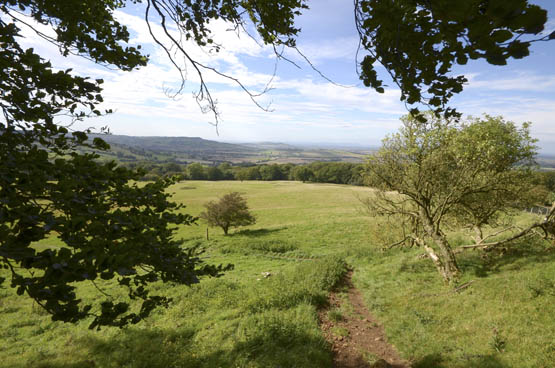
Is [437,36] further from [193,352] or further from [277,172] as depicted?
[277,172]

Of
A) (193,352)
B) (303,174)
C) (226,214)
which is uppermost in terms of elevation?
(193,352)

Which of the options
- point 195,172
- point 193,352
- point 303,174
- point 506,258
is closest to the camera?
point 193,352

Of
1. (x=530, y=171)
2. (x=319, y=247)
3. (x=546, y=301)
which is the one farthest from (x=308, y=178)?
(x=546, y=301)

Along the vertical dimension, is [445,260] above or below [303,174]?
above

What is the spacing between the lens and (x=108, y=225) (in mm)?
2992

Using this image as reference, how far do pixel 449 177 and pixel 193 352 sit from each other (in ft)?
42.4

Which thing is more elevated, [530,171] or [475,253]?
[530,171]

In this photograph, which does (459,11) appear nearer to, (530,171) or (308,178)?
(530,171)

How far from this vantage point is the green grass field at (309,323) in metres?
6.62

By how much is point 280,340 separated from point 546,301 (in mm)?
8048

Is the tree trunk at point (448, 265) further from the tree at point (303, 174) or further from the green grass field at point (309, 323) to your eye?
the tree at point (303, 174)

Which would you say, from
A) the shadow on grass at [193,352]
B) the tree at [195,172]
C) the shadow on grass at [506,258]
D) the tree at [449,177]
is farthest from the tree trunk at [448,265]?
the tree at [195,172]

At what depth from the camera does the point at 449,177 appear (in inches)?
470

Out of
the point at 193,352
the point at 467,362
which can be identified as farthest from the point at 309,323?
the point at 467,362
